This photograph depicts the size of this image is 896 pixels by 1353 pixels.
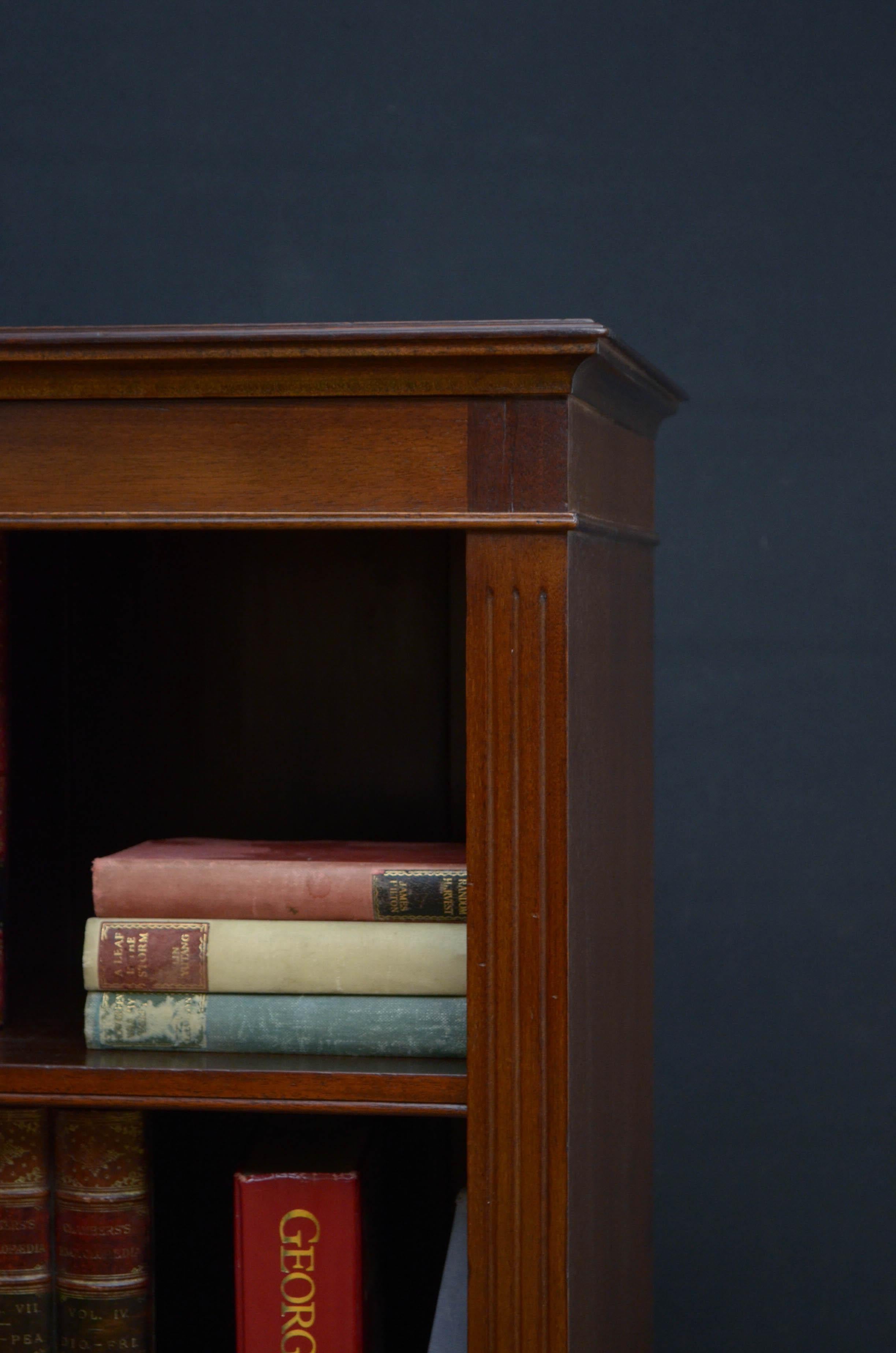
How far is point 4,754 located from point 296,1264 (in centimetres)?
48

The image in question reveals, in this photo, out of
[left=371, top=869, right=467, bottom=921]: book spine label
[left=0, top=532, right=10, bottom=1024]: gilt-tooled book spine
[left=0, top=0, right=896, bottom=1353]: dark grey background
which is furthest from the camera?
[left=0, top=0, right=896, bottom=1353]: dark grey background

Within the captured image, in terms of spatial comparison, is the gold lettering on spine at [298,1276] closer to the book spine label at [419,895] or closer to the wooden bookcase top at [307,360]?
the book spine label at [419,895]

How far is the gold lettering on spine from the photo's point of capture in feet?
3.93

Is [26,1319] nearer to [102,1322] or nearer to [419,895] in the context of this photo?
[102,1322]

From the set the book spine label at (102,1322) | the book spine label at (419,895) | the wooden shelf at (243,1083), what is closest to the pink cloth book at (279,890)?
the book spine label at (419,895)

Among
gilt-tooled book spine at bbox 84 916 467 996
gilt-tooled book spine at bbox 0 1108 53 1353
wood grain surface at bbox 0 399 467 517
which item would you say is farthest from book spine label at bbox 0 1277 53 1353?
wood grain surface at bbox 0 399 467 517

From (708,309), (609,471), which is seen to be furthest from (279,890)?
(708,309)

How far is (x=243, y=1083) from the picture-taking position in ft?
3.64

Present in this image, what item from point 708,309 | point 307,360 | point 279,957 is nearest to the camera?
point 307,360

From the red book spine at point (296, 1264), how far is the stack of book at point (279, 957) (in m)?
0.13

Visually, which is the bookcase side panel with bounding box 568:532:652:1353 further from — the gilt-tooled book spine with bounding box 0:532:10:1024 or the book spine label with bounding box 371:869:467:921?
the gilt-tooled book spine with bounding box 0:532:10:1024

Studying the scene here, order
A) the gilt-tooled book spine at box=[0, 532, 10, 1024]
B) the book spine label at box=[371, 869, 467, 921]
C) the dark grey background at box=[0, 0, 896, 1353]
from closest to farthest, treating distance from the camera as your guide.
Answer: the book spine label at box=[371, 869, 467, 921]
the gilt-tooled book spine at box=[0, 532, 10, 1024]
the dark grey background at box=[0, 0, 896, 1353]

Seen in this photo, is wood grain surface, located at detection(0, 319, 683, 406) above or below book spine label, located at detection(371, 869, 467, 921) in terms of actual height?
above

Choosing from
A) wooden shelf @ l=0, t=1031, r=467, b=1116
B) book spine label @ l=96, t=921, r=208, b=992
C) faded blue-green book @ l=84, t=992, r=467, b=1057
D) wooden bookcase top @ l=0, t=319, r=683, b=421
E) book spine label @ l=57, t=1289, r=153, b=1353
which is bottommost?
book spine label @ l=57, t=1289, r=153, b=1353
